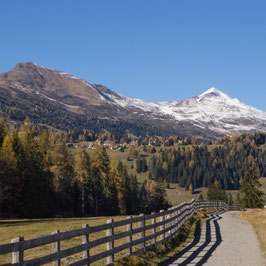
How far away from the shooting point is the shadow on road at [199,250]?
14.7 meters

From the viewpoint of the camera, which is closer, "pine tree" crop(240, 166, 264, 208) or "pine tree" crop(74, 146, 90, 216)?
"pine tree" crop(74, 146, 90, 216)

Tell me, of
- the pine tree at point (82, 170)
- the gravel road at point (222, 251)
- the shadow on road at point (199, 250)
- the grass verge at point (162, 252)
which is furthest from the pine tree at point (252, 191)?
the grass verge at point (162, 252)

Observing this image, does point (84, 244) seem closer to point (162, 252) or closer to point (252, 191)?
point (162, 252)

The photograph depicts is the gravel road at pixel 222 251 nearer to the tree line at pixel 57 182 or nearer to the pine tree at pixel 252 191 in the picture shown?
the tree line at pixel 57 182

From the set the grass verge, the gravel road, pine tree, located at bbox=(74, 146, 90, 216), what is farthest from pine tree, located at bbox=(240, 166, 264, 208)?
the grass verge

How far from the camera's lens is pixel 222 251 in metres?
17.2

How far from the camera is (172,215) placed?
2155 centimetres

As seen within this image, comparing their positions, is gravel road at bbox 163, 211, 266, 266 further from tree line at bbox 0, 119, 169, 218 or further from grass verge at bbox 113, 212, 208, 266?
tree line at bbox 0, 119, 169, 218

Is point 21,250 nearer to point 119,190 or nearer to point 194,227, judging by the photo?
point 194,227

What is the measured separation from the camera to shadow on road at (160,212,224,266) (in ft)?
48.4

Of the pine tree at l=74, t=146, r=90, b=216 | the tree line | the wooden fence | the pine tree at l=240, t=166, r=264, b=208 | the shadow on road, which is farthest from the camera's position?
the pine tree at l=240, t=166, r=264, b=208

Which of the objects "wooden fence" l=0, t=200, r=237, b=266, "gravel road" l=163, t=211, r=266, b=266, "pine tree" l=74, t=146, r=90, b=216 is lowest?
"gravel road" l=163, t=211, r=266, b=266

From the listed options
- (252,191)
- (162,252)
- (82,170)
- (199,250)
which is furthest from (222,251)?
(252,191)

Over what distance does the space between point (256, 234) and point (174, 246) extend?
26.0ft
